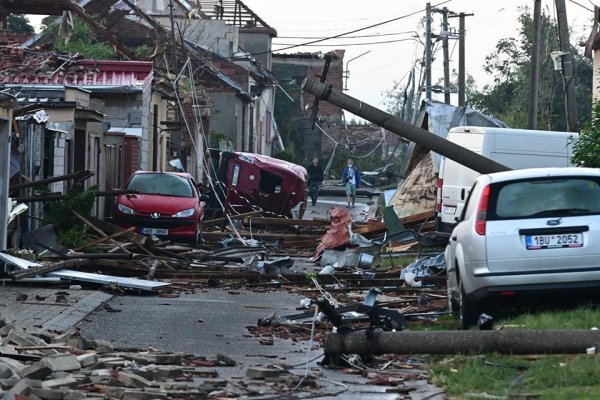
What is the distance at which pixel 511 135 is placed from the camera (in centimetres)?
2431

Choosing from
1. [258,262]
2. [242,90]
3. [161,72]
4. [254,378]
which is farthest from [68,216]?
[242,90]

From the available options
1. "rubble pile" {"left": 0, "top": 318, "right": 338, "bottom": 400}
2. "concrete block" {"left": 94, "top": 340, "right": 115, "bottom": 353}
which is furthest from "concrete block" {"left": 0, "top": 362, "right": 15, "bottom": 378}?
"concrete block" {"left": 94, "top": 340, "right": 115, "bottom": 353}

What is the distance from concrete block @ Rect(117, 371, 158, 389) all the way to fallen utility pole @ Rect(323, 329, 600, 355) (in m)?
1.84

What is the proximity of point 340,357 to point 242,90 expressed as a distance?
163ft

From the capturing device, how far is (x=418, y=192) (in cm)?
3250

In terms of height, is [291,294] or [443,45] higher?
[443,45]

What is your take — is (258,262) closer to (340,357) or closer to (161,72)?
(340,357)

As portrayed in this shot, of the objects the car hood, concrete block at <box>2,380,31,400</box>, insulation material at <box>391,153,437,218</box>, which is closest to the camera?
concrete block at <box>2,380,31,400</box>

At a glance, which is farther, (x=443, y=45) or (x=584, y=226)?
(x=443, y=45)

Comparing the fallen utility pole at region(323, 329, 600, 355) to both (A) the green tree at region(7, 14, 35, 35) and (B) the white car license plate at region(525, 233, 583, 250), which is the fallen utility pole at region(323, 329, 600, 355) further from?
(A) the green tree at region(7, 14, 35, 35)

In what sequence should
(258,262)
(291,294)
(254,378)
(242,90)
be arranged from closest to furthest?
(254,378) → (291,294) → (258,262) → (242,90)

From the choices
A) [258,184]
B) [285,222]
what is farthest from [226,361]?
[258,184]

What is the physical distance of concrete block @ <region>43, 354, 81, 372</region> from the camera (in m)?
9.31

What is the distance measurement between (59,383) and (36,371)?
31 centimetres
